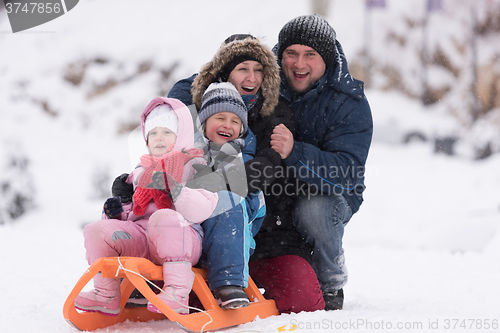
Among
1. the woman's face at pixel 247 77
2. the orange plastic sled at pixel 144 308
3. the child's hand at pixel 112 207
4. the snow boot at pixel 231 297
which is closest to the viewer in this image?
the orange plastic sled at pixel 144 308

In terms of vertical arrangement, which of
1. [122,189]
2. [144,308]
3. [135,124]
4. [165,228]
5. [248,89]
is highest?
[135,124]

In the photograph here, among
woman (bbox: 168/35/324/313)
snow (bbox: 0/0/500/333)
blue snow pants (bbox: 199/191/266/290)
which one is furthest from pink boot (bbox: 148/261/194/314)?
snow (bbox: 0/0/500/333)

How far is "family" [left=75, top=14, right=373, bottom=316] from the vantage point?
4.80ft

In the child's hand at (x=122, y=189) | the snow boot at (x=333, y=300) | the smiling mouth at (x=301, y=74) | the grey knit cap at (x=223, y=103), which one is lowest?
the snow boot at (x=333, y=300)

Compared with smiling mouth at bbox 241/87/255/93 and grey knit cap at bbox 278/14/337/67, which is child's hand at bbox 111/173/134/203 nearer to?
smiling mouth at bbox 241/87/255/93

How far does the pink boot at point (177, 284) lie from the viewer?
1.38m

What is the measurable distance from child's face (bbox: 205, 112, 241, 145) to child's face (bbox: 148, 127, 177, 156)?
0.20 m

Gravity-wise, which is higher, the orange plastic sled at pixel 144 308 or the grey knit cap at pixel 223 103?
the grey knit cap at pixel 223 103

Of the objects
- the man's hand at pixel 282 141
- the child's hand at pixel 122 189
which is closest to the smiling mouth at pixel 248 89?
the man's hand at pixel 282 141

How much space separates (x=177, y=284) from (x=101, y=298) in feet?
0.84

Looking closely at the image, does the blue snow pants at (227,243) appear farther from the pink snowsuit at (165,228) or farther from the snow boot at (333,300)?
the snow boot at (333,300)

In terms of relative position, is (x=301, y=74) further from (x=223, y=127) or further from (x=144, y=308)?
(x=144, y=308)

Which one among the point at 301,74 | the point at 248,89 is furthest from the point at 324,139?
the point at 248,89

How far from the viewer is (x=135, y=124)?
8.61 metres
